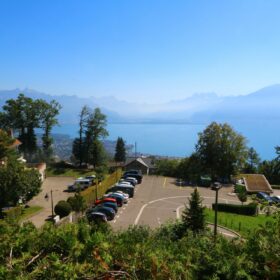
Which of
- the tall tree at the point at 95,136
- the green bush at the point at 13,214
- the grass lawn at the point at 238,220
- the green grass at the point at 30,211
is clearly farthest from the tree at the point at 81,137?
the green bush at the point at 13,214

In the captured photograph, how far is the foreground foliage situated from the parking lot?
15.4 m

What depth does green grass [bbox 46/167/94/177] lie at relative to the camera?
42641mm

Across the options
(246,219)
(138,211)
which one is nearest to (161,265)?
(138,211)

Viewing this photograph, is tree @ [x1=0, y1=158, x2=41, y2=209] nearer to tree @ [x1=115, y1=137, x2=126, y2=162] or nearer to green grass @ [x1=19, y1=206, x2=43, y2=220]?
green grass @ [x1=19, y1=206, x2=43, y2=220]

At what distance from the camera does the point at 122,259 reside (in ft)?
16.7

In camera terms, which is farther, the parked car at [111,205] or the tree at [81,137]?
the tree at [81,137]

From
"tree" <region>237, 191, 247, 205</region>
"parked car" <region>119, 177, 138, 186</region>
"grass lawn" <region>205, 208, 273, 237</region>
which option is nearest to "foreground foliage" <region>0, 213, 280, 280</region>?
"grass lawn" <region>205, 208, 273, 237</region>

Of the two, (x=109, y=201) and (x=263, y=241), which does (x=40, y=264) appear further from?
(x=109, y=201)

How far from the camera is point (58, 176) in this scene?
4200cm

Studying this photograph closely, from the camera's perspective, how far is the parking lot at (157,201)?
23.3 metres

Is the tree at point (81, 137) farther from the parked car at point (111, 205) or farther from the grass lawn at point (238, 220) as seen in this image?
the grass lawn at point (238, 220)

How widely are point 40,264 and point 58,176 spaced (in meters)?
Result: 38.5

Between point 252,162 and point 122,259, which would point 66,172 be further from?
point 122,259

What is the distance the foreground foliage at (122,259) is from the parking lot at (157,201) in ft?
50.7
